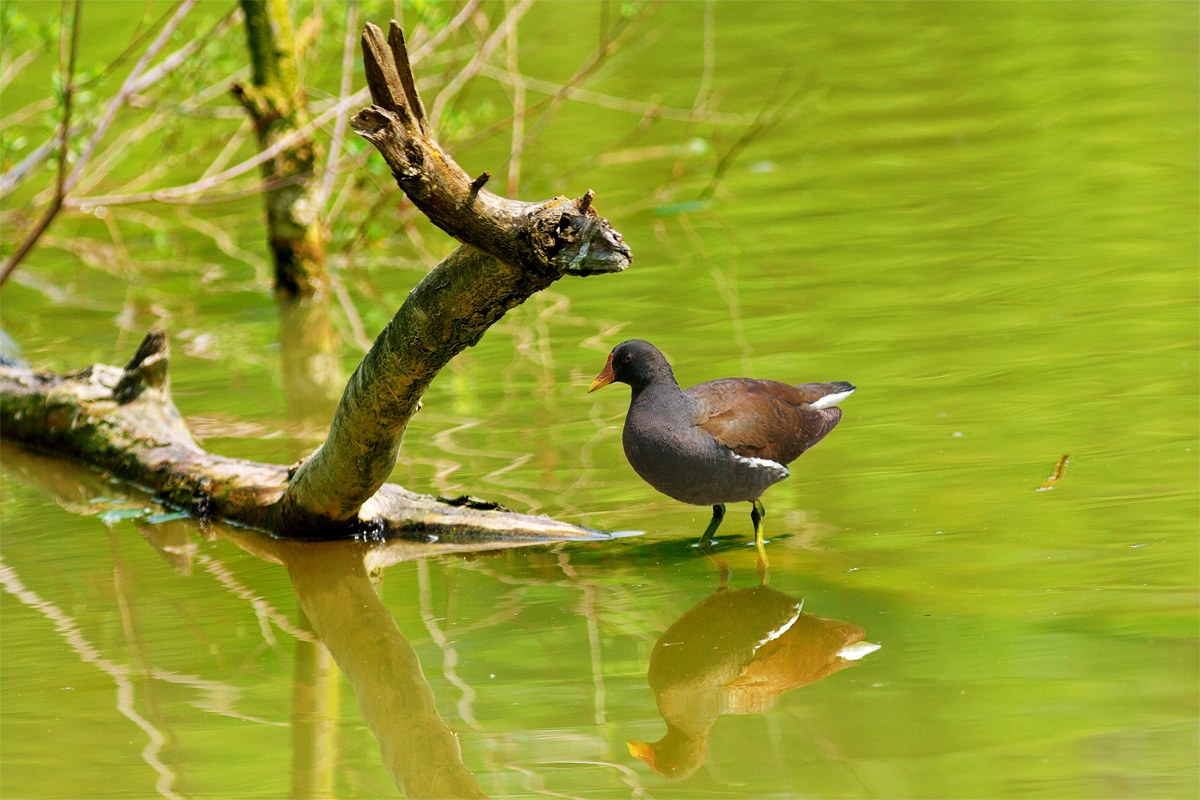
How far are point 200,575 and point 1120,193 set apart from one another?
23.5ft

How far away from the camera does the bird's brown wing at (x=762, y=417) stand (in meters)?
5.56

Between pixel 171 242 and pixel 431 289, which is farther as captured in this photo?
pixel 171 242

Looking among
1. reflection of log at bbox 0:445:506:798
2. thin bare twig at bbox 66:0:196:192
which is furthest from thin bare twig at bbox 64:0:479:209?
reflection of log at bbox 0:445:506:798

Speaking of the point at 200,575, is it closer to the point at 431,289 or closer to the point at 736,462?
the point at 431,289

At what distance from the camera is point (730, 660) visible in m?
4.61

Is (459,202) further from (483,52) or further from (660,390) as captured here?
(483,52)

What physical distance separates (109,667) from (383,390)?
131 cm

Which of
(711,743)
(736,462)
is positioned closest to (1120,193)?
(736,462)

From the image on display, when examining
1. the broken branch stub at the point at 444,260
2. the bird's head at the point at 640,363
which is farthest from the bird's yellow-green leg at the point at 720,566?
the broken branch stub at the point at 444,260

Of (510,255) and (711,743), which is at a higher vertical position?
(510,255)

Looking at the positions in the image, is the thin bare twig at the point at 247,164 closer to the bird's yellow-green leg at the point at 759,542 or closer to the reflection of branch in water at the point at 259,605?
the reflection of branch in water at the point at 259,605

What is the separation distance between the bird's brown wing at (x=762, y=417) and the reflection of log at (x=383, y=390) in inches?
28.4

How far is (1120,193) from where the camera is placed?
1026 centimetres

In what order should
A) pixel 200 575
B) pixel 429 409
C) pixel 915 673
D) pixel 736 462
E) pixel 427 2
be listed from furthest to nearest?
pixel 427 2
pixel 429 409
pixel 200 575
pixel 736 462
pixel 915 673
